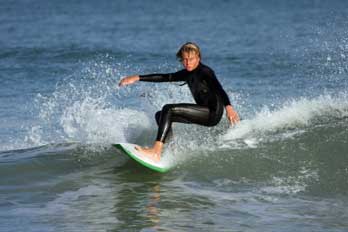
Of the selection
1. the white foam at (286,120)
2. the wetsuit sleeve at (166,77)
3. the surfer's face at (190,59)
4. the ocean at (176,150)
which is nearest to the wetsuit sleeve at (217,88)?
the surfer's face at (190,59)

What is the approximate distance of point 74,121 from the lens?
1165 centimetres

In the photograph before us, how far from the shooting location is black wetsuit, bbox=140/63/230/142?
29.6 ft

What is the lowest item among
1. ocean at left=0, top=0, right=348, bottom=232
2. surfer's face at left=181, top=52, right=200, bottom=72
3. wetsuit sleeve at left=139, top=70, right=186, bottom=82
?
ocean at left=0, top=0, right=348, bottom=232

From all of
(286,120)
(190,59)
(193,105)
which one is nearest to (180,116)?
(193,105)

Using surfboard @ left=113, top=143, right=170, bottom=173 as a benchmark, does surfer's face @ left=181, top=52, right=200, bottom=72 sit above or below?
above

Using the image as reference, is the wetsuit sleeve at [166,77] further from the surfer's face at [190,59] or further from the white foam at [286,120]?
the white foam at [286,120]

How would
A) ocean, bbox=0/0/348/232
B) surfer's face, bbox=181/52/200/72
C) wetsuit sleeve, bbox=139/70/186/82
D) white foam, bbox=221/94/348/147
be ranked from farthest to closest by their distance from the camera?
1. white foam, bbox=221/94/348/147
2. wetsuit sleeve, bbox=139/70/186/82
3. surfer's face, bbox=181/52/200/72
4. ocean, bbox=0/0/348/232

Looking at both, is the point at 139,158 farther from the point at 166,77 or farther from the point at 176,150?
the point at 166,77

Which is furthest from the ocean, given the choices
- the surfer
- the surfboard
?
the surfer

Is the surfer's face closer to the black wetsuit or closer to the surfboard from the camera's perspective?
the black wetsuit

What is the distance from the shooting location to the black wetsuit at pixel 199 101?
9.02m

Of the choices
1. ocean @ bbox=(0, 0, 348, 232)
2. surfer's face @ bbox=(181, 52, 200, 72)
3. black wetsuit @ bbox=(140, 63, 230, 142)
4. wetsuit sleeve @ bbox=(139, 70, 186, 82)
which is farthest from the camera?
wetsuit sleeve @ bbox=(139, 70, 186, 82)

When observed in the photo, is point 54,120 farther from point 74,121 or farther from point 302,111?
point 302,111

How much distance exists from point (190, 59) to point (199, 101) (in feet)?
1.96
